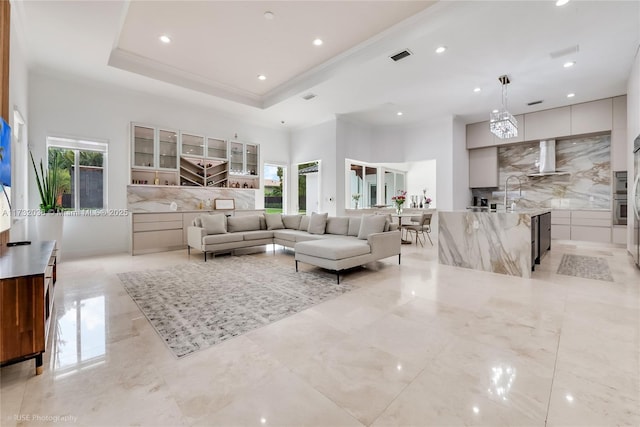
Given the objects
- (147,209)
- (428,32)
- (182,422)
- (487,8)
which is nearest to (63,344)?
(182,422)

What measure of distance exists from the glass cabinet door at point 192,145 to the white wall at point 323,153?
2.87m

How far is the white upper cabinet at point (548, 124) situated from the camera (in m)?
6.68

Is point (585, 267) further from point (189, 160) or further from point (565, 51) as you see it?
point (189, 160)

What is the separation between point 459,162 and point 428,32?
186 inches

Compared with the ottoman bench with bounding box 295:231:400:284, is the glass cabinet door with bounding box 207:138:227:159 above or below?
above

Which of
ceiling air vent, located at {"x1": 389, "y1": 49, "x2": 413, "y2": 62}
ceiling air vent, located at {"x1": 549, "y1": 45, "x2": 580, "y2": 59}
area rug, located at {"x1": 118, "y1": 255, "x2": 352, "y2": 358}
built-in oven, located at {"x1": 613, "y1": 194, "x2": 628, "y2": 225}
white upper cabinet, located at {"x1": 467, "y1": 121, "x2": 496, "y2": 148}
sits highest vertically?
ceiling air vent, located at {"x1": 549, "y1": 45, "x2": 580, "y2": 59}

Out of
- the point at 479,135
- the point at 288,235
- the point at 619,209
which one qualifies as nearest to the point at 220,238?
the point at 288,235

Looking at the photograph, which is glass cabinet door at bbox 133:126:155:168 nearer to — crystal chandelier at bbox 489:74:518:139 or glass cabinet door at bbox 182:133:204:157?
glass cabinet door at bbox 182:133:204:157

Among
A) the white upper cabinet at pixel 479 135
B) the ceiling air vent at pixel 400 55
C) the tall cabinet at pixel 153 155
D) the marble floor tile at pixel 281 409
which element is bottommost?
the marble floor tile at pixel 281 409

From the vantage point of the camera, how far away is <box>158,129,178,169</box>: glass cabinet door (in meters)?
6.14

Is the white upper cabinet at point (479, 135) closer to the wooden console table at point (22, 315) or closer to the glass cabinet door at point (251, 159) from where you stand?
the glass cabinet door at point (251, 159)

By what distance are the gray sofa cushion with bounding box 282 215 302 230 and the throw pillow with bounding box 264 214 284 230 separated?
11 centimetres

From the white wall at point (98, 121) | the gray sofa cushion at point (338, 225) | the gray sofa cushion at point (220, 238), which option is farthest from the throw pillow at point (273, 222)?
the white wall at point (98, 121)

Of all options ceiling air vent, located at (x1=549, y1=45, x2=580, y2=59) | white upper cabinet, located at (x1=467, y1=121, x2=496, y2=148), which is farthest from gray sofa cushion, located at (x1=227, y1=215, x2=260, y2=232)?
white upper cabinet, located at (x1=467, y1=121, x2=496, y2=148)
